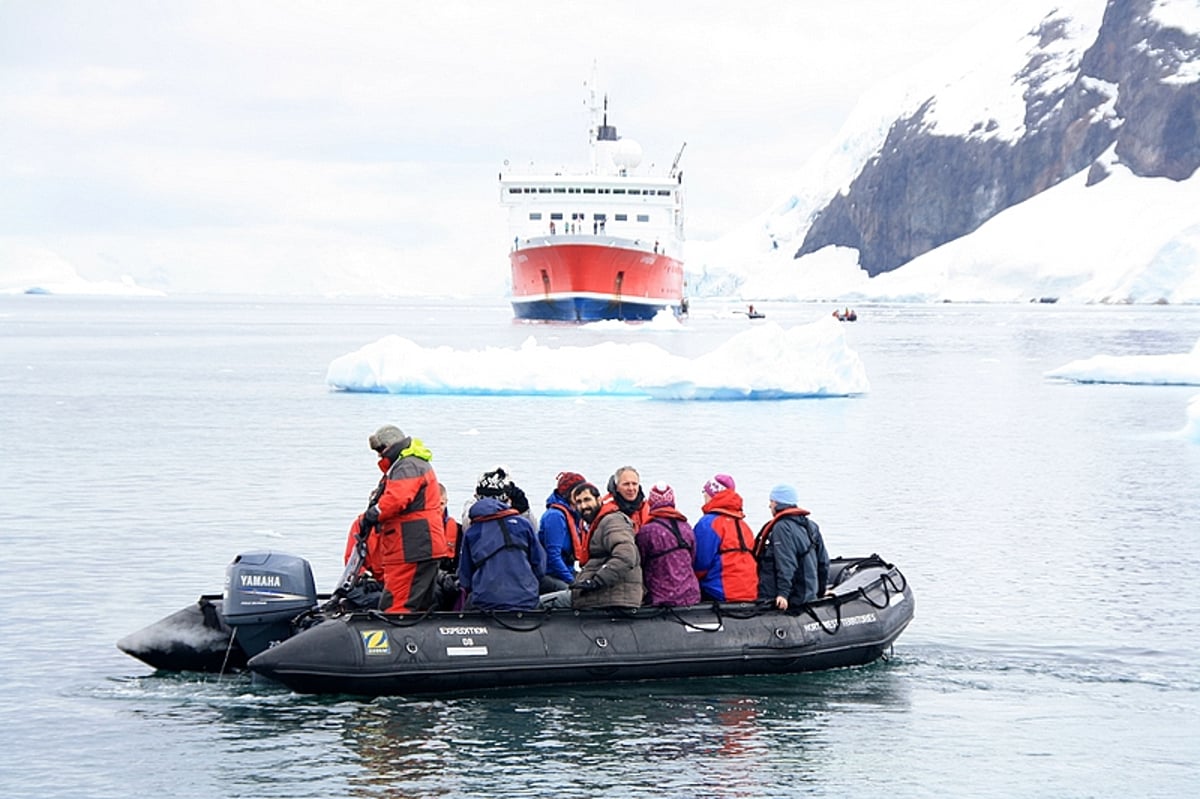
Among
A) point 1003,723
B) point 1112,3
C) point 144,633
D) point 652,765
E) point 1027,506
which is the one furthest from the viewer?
point 1112,3

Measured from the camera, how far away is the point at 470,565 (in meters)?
10.7

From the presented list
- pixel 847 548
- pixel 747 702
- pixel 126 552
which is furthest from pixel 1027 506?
pixel 126 552

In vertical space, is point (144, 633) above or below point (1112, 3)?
below

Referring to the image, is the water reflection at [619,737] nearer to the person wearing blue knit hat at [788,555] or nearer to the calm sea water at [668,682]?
the calm sea water at [668,682]

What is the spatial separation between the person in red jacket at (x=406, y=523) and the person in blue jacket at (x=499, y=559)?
23cm

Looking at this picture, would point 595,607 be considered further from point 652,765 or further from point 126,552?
point 126,552

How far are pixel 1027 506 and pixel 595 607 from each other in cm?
1017

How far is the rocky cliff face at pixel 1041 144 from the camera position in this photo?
157m

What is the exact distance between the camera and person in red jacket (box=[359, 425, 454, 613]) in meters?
10.3

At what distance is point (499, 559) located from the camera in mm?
10594

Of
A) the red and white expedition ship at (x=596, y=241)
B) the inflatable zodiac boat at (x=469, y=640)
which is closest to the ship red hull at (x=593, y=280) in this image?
the red and white expedition ship at (x=596, y=241)

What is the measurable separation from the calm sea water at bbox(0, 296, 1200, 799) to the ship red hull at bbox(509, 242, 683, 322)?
3514 centimetres

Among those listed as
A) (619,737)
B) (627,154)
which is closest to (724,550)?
(619,737)

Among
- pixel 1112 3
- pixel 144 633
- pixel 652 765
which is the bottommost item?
pixel 652 765
